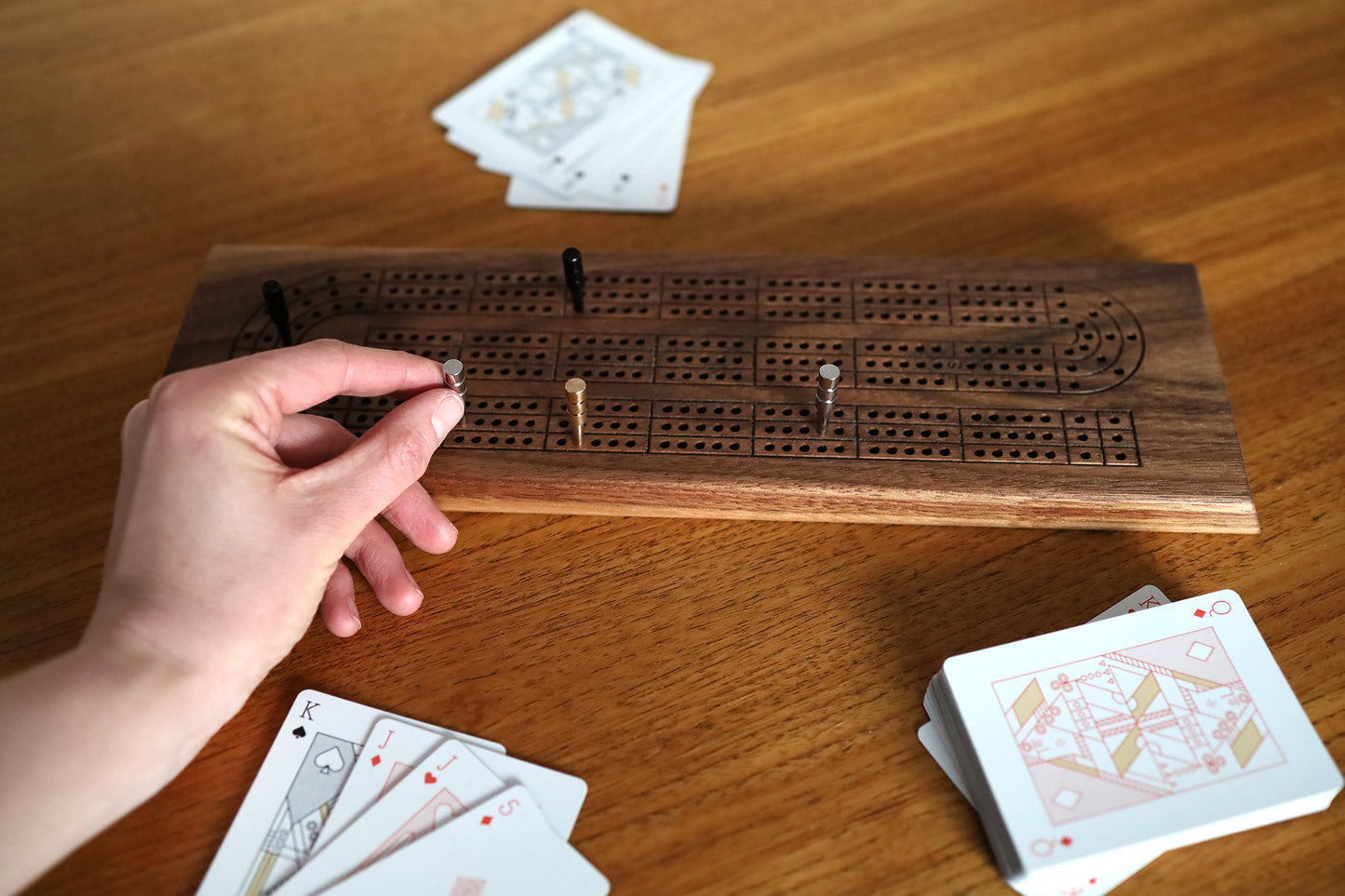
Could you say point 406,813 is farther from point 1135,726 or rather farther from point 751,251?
point 751,251

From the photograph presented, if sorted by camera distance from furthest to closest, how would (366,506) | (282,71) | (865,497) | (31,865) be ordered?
(282,71), (865,497), (366,506), (31,865)

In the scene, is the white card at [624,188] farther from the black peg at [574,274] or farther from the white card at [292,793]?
the white card at [292,793]

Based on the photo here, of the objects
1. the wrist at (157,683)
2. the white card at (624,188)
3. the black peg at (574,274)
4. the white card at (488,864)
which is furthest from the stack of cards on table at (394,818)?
the white card at (624,188)

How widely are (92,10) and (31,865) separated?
1.50m

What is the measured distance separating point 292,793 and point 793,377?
2.08ft

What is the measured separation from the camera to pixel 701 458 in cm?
108

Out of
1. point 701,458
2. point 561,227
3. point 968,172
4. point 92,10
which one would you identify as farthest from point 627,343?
point 92,10

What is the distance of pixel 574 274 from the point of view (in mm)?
1175

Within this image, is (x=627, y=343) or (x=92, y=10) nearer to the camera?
(x=627, y=343)

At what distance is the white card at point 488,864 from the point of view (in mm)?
867

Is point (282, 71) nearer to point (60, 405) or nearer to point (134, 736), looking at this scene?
point (60, 405)

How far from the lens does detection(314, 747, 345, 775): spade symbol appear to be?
37.0 inches

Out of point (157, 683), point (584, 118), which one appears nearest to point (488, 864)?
point (157, 683)

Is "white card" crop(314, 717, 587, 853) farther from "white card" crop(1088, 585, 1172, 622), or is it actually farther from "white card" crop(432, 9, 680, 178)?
"white card" crop(432, 9, 680, 178)
